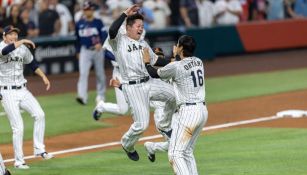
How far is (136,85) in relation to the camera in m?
13.6

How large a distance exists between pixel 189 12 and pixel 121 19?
15016 millimetres

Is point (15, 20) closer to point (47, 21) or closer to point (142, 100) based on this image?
point (47, 21)

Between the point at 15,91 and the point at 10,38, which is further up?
the point at 10,38

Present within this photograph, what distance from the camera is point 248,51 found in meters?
29.0

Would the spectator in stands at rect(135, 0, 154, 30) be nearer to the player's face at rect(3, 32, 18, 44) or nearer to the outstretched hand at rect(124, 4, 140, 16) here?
the player's face at rect(3, 32, 18, 44)

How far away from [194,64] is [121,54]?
2.33 m

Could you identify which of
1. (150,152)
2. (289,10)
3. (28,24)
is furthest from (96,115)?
(289,10)

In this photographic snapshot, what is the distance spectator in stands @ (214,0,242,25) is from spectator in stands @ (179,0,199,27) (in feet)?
2.66

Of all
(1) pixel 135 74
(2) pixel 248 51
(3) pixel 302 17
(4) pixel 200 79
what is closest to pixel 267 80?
(2) pixel 248 51

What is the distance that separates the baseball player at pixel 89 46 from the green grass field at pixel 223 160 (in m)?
5.00

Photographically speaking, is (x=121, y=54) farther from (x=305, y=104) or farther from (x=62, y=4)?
(x=62, y=4)

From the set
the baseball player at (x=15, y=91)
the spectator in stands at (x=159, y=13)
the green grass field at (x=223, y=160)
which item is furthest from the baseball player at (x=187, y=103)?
the spectator in stands at (x=159, y=13)

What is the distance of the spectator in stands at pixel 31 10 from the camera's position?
79.0ft

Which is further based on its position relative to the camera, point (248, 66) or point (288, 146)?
point (248, 66)
